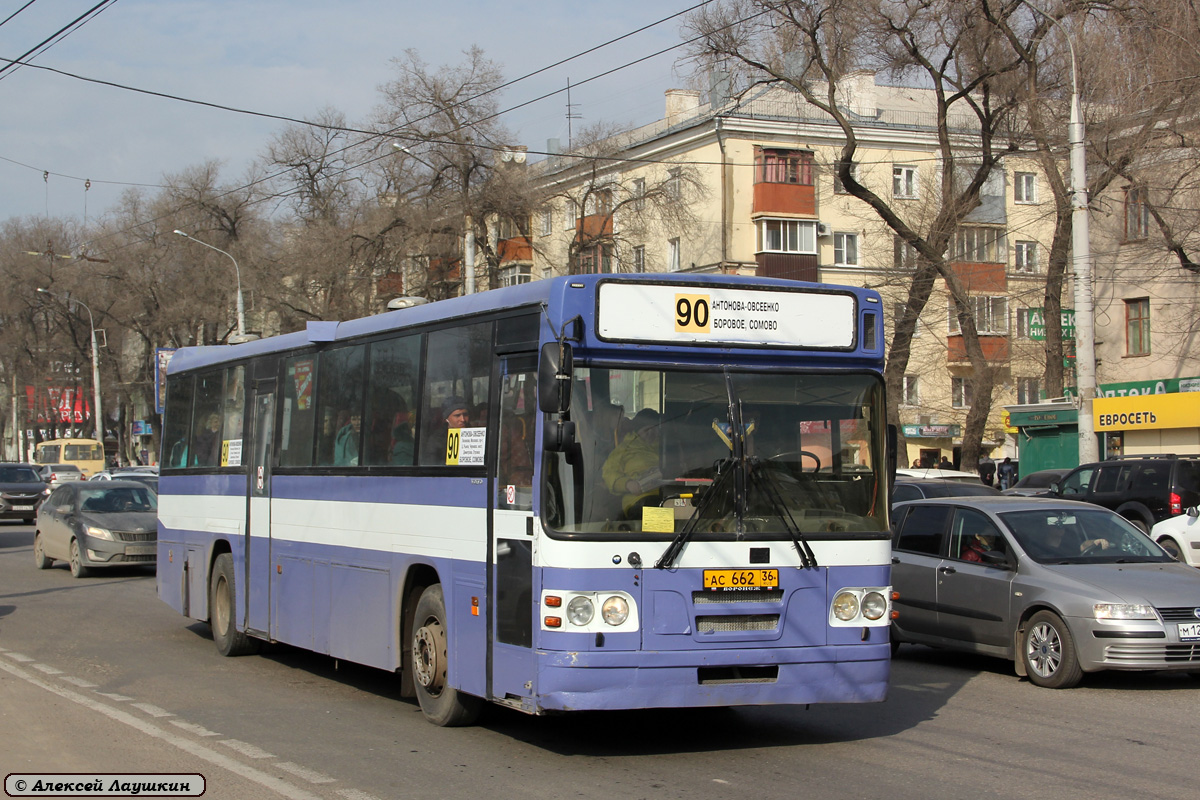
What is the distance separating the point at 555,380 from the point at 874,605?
2.55m

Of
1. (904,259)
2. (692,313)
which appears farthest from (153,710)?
(904,259)

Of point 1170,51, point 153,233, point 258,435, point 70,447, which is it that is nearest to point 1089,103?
point 1170,51

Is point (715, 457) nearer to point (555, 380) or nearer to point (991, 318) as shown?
point (555, 380)

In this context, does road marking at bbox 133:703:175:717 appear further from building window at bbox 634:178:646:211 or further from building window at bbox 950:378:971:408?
building window at bbox 950:378:971:408

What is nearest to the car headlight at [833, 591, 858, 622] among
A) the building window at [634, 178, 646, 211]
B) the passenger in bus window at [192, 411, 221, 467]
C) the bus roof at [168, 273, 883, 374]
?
the bus roof at [168, 273, 883, 374]

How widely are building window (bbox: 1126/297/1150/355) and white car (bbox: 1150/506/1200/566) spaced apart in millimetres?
20013

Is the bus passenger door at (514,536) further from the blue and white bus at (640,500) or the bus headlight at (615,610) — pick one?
the bus headlight at (615,610)

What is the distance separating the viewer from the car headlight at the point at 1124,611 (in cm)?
1012

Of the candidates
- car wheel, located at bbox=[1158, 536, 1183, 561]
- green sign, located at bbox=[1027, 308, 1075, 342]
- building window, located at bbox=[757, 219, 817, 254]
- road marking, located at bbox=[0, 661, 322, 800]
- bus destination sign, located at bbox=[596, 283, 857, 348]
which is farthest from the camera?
building window, located at bbox=[757, 219, 817, 254]

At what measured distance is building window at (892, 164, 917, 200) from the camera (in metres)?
54.2

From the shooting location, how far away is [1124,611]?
10.1 meters

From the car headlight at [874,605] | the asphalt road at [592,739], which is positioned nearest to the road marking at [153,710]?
the asphalt road at [592,739]

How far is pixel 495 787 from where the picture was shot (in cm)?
703

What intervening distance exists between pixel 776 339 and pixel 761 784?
2664 millimetres
